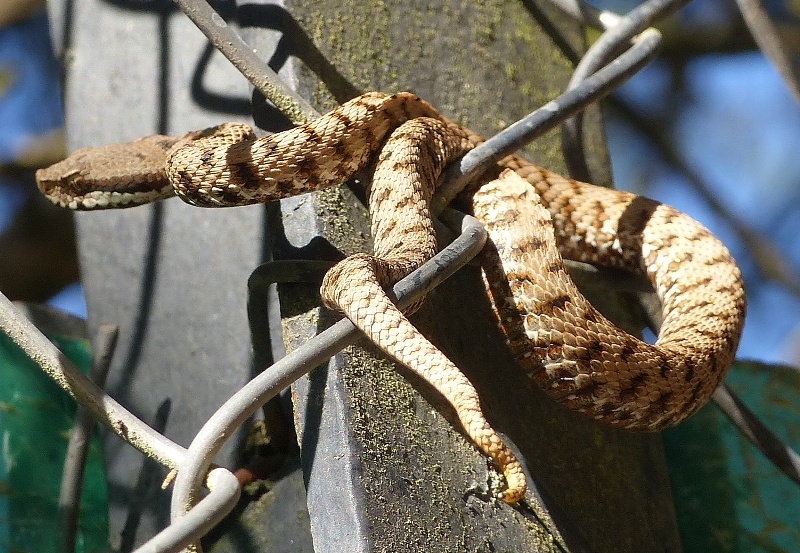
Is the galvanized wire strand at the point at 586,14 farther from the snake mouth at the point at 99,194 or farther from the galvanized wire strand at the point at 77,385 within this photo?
the galvanized wire strand at the point at 77,385

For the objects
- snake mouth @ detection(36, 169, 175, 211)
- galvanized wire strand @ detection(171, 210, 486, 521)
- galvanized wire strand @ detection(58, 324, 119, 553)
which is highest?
galvanized wire strand @ detection(171, 210, 486, 521)

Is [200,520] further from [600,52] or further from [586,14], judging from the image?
[586,14]

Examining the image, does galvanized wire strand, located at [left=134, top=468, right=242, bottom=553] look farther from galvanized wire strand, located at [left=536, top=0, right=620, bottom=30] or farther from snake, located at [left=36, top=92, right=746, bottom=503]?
galvanized wire strand, located at [left=536, top=0, right=620, bottom=30]

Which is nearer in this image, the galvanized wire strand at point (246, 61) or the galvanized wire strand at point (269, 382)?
the galvanized wire strand at point (269, 382)

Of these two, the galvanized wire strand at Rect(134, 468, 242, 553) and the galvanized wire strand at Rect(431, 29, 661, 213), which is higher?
the galvanized wire strand at Rect(431, 29, 661, 213)

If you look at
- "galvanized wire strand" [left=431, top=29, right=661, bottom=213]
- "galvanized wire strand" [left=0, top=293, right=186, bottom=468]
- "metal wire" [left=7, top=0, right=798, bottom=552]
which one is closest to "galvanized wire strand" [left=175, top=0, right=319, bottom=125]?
"metal wire" [left=7, top=0, right=798, bottom=552]

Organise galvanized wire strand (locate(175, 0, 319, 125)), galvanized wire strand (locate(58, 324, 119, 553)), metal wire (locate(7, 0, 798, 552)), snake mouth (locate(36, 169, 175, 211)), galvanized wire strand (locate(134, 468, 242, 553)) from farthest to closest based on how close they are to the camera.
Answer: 1. snake mouth (locate(36, 169, 175, 211))
2. galvanized wire strand (locate(58, 324, 119, 553))
3. galvanized wire strand (locate(175, 0, 319, 125))
4. metal wire (locate(7, 0, 798, 552))
5. galvanized wire strand (locate(134, 468, 242, 553))

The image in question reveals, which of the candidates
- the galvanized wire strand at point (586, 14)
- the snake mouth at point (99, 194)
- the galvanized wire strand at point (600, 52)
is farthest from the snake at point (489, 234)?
the galvanized wire strand at point (586, 14)
